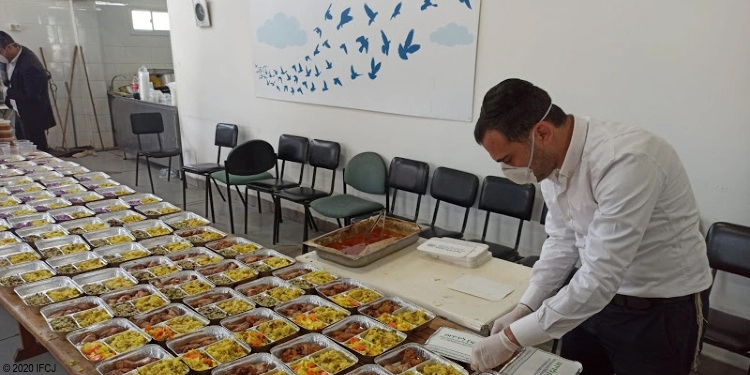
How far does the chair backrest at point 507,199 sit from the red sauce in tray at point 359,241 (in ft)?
3.38

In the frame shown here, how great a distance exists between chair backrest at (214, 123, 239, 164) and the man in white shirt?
4.20 m

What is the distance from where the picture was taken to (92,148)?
8219 mm

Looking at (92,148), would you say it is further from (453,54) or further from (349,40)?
(453,54)

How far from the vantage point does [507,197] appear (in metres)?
3.23

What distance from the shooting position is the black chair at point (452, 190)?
337 centimetres

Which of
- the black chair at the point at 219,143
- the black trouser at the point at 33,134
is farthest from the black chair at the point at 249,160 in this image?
the black trouser at the point at 33,134

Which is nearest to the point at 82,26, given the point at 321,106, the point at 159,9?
the point at 159,9

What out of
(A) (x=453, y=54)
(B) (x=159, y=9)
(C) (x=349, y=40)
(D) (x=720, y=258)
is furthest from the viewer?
(B) (x=159, y=9)

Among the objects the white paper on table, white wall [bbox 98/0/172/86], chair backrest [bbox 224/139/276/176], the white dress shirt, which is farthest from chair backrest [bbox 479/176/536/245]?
white wall [bbox 98/0/172/86]

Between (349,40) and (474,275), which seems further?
(349,40)

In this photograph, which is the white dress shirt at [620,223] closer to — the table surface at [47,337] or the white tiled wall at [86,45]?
the table surface at [47,337]

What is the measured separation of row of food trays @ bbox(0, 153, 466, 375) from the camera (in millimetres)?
1585

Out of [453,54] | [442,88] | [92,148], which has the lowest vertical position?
[92,148]

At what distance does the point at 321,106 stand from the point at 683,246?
11.4 ft
